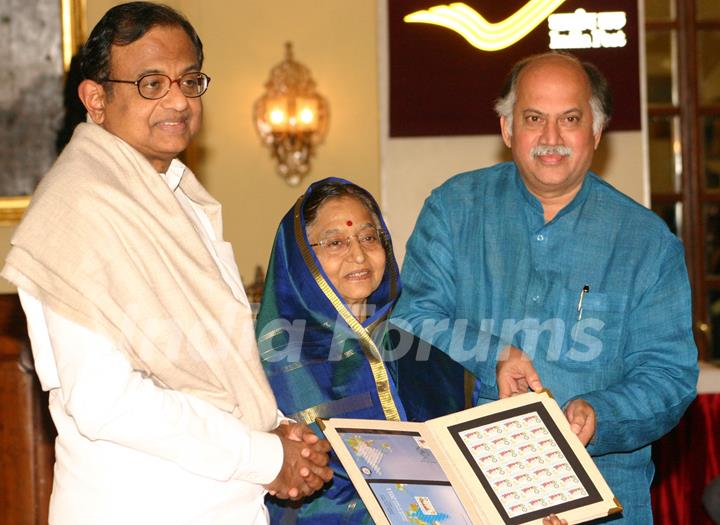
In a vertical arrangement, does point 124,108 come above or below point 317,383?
above

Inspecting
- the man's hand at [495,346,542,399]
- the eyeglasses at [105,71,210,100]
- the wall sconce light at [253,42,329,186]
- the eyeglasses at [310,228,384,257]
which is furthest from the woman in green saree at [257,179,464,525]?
the wall sconce light at [253,42,329,186]

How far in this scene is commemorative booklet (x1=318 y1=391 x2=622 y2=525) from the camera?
243cm

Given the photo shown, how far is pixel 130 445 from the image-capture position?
217 centimetres

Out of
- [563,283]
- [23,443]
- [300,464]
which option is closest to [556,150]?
[563,283]

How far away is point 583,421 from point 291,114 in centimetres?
526

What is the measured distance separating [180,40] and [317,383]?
0.95 metres

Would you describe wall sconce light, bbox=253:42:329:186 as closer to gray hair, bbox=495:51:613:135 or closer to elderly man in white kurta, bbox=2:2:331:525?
gray hair, bbox=495:51:613:135

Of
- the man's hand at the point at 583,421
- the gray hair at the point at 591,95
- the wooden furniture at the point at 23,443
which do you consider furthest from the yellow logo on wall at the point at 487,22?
the man's hand at the point at 583,421

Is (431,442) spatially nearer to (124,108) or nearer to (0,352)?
(124,108)

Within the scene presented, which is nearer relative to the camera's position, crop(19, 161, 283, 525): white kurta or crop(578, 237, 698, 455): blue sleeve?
crop(19, 161, 283, 525): white kurta

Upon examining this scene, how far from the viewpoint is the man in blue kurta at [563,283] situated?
2754 mm

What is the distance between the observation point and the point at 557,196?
3023 millimetres

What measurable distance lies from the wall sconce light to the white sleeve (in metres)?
5.43

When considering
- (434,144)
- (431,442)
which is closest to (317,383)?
(431,442)
